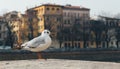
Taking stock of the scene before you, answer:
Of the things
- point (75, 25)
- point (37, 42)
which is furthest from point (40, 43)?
point (75, 25)

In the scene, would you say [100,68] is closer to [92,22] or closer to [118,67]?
[118,67]

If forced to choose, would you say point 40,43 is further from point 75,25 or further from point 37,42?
point 75,25

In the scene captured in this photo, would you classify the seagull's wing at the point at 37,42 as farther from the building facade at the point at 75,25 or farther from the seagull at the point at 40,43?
the building facade at the point at 75,25

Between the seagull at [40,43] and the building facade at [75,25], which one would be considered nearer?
the seagull at [40,43]

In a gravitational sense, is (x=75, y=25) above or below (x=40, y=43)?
below

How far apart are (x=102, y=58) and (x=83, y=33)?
11603mm

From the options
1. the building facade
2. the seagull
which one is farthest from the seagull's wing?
the building facade

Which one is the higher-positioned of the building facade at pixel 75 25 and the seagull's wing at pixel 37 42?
the seagull's wing at pixel 37 42

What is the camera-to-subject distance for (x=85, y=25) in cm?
6097

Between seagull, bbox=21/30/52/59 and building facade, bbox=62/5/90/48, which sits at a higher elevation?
seagull, bbox=21/30/52/59

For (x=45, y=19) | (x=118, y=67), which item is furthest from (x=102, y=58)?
(x=118, y=67)

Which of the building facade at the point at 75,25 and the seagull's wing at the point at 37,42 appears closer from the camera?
the seagull's wing at the point at 37,42

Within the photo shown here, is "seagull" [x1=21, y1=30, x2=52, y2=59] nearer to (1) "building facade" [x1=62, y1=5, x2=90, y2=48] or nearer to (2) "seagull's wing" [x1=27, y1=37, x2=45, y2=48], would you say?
(2) "seagull's wing" [x1=27, y1=37, x2=45, y2=48]

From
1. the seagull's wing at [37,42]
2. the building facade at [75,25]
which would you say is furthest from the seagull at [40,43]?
the building facade at [75,25]
